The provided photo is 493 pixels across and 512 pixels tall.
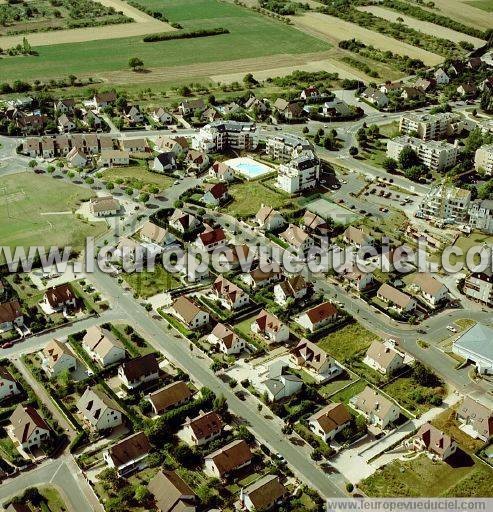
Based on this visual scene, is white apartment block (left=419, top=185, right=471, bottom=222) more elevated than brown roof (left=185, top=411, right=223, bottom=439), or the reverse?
white apartment block (left=419, top=185, right=471, bottom=222)

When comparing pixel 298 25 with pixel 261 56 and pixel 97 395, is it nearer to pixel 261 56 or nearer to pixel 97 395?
pixel 261 56

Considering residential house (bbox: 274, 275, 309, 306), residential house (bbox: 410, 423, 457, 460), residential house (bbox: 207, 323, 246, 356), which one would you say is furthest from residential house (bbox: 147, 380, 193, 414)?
residential house (bbox: 410, 423, 457, 460)

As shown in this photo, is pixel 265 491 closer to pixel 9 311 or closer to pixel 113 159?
pixel 9 311

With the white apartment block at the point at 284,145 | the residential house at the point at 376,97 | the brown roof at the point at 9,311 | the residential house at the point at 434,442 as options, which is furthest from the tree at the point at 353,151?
the residential house at the point at 434,442

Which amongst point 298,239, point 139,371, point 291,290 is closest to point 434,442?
point 291,290

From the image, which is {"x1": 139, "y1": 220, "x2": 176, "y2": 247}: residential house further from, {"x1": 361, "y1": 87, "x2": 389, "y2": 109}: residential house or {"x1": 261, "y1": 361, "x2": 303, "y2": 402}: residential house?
{"x1": 361, "y1": 87, "x2": 389, "y2": 109}: residential house

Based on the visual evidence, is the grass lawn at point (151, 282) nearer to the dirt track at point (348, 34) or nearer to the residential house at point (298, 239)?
the residential house at point (298, 239)

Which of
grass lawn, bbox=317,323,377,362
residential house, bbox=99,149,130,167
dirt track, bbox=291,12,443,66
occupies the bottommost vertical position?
grass lawn, bbox=317,323,377,362

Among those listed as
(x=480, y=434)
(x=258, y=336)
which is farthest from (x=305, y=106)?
(x=480, y=434)
